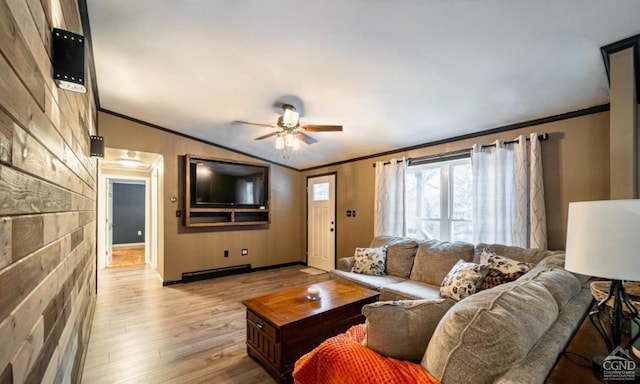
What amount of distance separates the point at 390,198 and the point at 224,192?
2.90 metres

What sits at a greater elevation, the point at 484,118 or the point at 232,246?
the point at 484,118

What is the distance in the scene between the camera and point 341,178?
17.5 ft

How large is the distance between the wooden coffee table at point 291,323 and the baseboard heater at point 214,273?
2.73 m

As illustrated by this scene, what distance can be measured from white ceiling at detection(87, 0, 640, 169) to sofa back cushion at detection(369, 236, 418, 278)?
1.50 metres

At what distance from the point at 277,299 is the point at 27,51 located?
7.27 ft

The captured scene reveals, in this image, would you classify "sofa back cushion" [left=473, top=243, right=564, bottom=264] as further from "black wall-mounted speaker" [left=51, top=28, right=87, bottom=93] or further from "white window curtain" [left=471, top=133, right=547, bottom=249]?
"black wall-mounted speaker" [left=51, top=28, right=87, bottom=93]

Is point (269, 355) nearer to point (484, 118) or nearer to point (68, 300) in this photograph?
point (68, 300)

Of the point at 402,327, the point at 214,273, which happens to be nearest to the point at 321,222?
the point at 214,273

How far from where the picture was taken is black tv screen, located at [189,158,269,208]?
477 cm

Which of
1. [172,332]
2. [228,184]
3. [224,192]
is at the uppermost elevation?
[228,184]

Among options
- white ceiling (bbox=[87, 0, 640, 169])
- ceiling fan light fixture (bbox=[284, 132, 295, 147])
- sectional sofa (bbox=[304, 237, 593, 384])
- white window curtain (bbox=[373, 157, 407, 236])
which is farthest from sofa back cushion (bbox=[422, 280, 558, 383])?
white window curtain (bbox=[373, 157, 407, 236])

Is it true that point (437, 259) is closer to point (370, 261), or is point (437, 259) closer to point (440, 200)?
point (370, 261)

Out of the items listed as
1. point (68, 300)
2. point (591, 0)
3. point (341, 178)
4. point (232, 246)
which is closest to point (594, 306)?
point (591, 0)

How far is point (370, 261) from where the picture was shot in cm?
362
